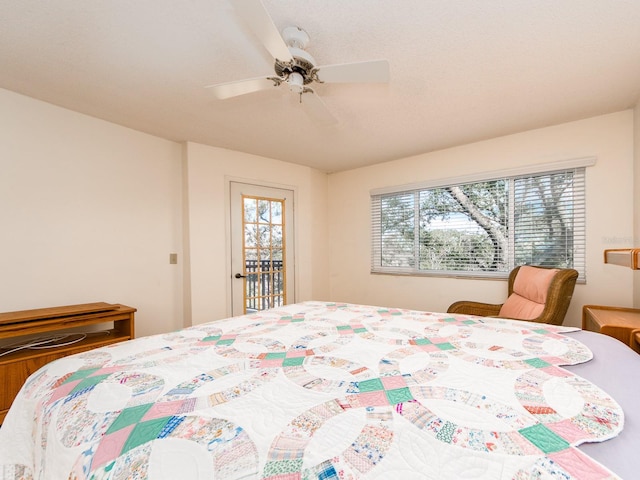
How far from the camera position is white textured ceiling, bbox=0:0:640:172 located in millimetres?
1402

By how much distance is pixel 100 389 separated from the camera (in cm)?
93

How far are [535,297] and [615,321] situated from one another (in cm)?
54

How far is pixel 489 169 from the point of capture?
3.08 metres

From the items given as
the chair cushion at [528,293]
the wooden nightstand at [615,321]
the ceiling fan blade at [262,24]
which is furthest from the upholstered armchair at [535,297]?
the ceiling fan blade at [262,24]

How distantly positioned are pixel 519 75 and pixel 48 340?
Result: 383cm

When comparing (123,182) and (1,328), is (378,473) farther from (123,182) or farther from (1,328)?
(123,182)

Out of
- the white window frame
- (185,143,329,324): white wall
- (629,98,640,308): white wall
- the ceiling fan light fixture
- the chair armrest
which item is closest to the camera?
the ceiling fan light fixture

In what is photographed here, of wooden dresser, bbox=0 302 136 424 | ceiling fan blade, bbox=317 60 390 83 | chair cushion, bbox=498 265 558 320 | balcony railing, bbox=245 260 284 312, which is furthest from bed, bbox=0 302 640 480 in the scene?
balcony railing, bbox=245 260 284 312

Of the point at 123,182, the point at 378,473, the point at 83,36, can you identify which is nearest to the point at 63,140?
the point at 123,182

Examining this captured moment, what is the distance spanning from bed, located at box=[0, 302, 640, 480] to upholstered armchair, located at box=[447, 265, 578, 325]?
932 millimetres

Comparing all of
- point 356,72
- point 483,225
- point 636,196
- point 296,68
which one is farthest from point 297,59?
point 636,196

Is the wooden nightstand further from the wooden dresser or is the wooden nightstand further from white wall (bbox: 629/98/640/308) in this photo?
the wooden dresser

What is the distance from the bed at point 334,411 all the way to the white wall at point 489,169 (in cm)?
169

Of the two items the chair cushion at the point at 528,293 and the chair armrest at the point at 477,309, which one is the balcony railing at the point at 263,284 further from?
the chair cushion at the point at 528,293
